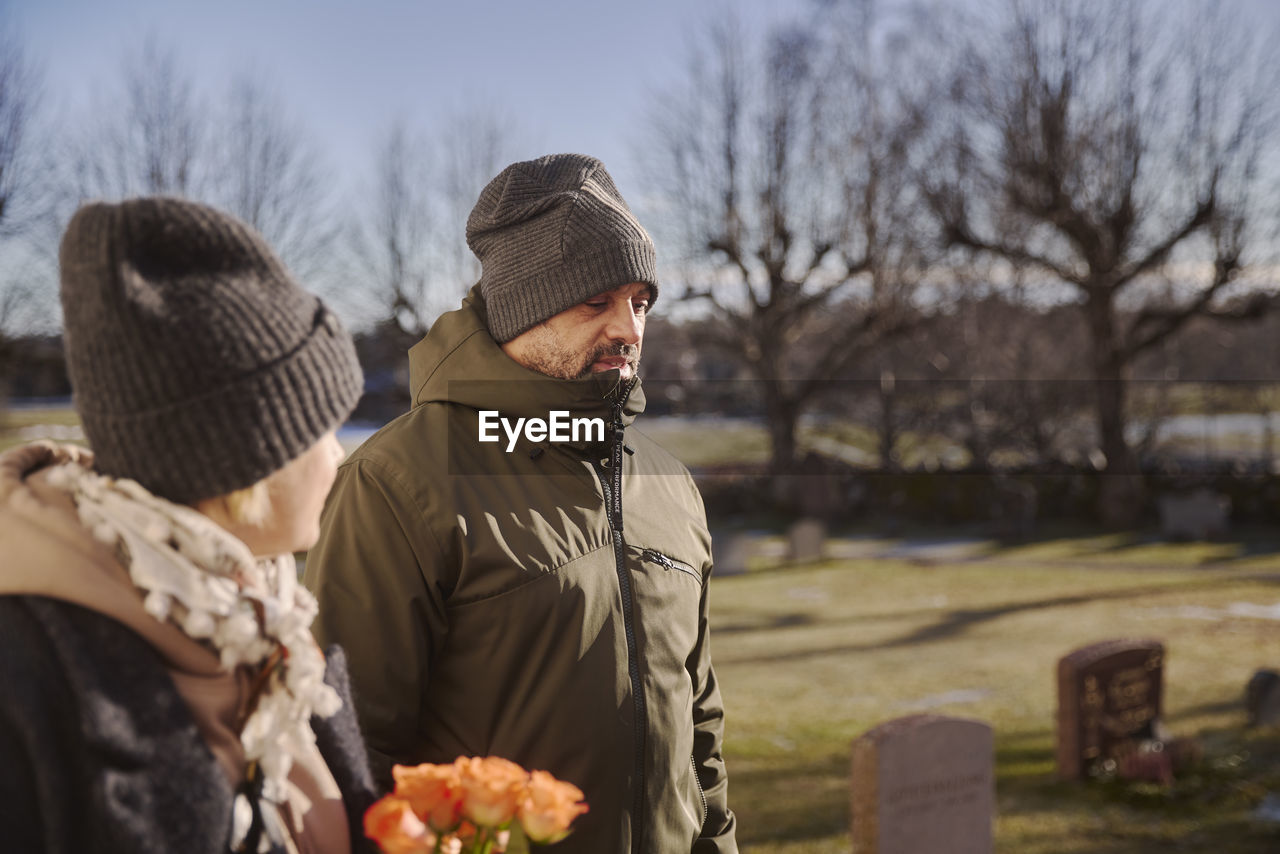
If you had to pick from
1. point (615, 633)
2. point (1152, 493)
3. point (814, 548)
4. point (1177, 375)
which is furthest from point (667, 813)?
point (1177, 375)

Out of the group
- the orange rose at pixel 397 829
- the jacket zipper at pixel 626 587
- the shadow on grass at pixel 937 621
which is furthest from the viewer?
the shadow on grass at pixel 937 621

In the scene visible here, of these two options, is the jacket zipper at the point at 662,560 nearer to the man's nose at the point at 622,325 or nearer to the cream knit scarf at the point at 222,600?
the man's nose at the point at 622,325

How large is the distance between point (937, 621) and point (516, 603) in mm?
10388

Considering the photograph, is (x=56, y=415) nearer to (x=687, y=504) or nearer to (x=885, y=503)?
(x=885, y=503)

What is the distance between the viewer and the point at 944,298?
22953mm

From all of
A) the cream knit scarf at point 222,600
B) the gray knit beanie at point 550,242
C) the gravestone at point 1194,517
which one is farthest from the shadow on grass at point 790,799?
the gravestone at point 1194,517

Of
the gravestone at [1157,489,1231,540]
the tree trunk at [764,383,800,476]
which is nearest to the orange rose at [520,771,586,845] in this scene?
the gravestone at [1157,489,1231,540]

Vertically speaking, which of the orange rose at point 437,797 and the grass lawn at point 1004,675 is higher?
the orange rose at point 437,797

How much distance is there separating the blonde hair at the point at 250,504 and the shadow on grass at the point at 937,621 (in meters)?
9.05

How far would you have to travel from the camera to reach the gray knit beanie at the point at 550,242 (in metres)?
2.06

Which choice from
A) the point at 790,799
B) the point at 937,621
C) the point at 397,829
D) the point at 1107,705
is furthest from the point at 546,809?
the point at 937,621

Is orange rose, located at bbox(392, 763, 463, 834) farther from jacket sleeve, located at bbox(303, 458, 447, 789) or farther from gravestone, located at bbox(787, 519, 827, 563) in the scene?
gravestone, located at bbox(787, 519, 827, 563)

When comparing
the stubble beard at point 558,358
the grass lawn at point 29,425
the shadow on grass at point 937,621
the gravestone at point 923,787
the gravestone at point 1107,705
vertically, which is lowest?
the shadow on grass at point 937,621

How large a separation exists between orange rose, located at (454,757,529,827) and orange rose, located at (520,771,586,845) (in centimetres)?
1
